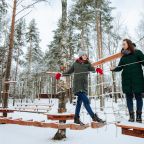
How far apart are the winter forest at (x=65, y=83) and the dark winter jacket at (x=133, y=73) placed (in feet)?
0.36

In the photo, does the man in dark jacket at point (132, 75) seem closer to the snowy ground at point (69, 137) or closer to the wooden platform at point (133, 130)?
the wooden platform at point (133, 130)

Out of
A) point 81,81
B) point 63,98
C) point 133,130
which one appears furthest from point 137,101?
point 63,98

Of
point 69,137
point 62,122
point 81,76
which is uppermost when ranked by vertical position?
point 81,76

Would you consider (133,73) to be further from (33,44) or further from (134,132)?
(33,44)

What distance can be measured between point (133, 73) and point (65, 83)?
383 cm

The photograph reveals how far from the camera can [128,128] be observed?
169 inches

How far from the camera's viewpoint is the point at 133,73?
467 centimetres

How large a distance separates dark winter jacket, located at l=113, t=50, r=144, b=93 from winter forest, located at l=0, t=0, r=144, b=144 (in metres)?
0.11

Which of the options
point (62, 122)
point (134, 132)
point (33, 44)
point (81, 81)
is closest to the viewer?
point (134, 132)

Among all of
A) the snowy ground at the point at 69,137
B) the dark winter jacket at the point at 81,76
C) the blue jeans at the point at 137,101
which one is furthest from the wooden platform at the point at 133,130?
the snowy ground at the point at 69,137

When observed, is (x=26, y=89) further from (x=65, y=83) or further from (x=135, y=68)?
(x=135, y=68)

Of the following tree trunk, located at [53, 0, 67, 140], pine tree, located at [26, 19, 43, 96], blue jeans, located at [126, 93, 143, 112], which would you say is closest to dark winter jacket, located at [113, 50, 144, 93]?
blue jeans, located at [126, 93, 143, 112]

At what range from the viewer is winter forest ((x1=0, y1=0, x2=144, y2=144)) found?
20.9ft

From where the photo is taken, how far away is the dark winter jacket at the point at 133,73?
15.1ft
